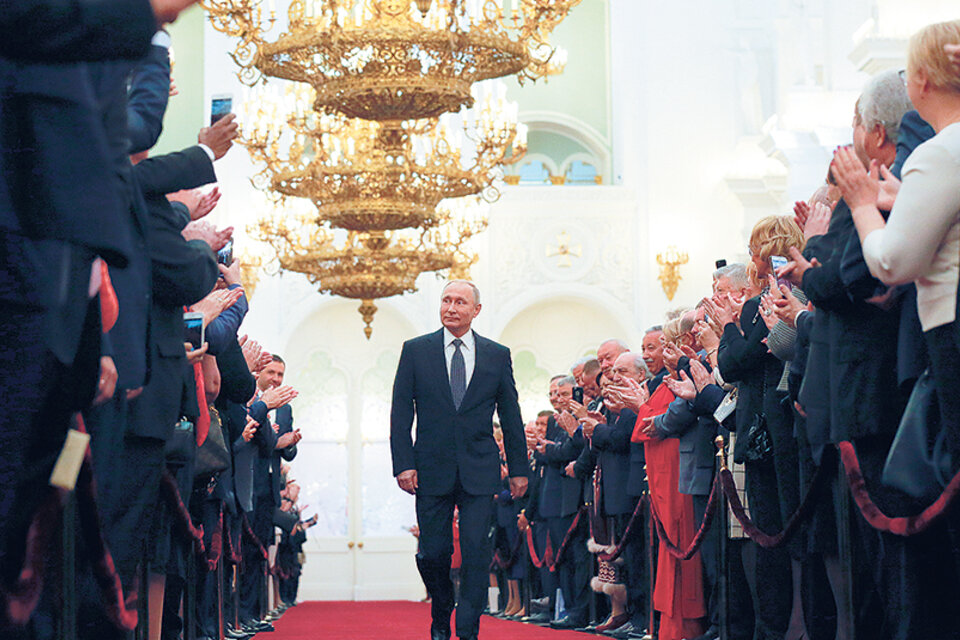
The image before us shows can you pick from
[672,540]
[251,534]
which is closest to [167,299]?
[672,540]

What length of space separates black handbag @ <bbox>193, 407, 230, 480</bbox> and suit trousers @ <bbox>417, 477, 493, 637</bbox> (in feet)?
4.32

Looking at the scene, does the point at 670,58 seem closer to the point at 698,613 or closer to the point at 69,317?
the point at 698,613

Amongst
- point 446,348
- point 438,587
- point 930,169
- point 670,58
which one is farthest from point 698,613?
point 670,58

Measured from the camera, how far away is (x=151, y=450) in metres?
3.99

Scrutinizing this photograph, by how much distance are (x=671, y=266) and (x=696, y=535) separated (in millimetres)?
12589

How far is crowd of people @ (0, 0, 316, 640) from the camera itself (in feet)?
7.51

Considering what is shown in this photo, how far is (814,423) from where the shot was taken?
13.0ft

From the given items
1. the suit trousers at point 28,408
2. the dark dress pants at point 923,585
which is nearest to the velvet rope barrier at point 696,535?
the dark dress pants at point 923,585

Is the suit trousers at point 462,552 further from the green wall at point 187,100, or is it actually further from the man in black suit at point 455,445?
the green wall at point 187,100

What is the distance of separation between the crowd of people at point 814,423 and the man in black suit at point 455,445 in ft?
2.86

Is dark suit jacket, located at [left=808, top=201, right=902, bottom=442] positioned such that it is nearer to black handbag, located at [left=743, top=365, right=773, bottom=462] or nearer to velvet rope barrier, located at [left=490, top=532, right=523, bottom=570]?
black handbag, located at [left=743, top=365, right=773, bottom=462]

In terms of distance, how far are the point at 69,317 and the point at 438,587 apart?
412 cm

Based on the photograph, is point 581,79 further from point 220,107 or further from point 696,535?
point 220,107

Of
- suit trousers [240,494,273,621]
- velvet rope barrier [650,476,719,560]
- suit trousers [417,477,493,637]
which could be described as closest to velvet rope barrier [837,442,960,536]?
velvet rope barrier [650,476,719,560]
